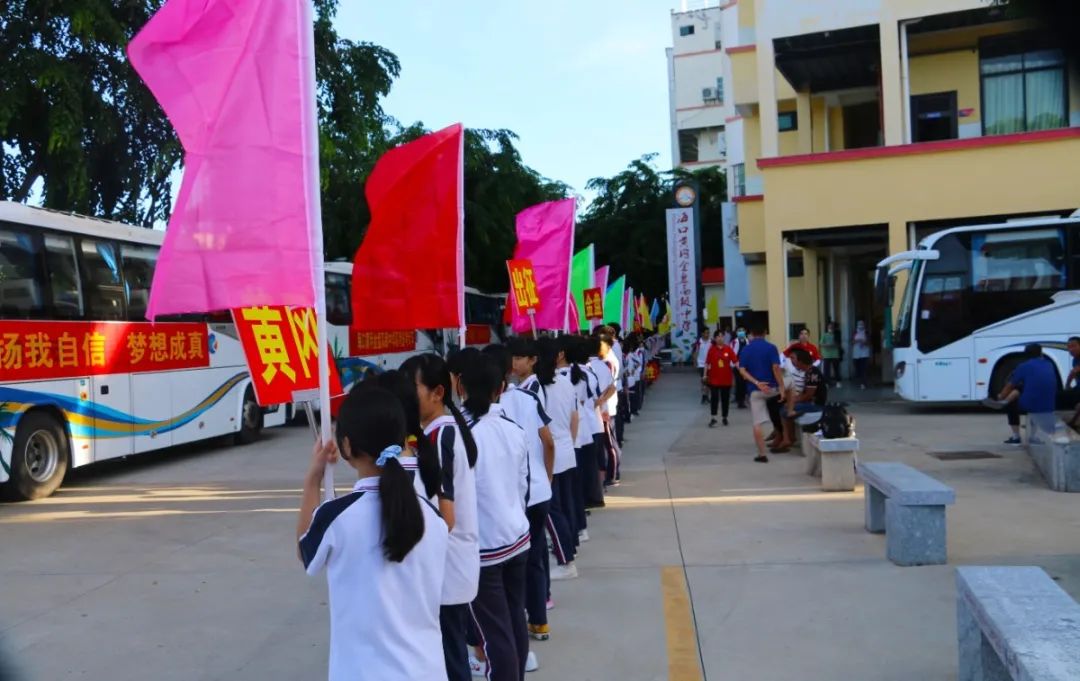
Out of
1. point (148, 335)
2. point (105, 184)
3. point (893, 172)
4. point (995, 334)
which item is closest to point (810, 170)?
point (893, 172)

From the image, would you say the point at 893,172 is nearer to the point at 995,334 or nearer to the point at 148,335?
the point at 995,334

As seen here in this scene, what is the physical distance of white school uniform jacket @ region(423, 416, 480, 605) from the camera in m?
3.71

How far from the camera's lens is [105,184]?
1978 cm

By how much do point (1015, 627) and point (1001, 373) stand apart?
13.6m

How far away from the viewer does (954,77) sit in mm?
19844

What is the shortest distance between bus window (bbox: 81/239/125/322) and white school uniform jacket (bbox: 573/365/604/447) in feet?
23.5

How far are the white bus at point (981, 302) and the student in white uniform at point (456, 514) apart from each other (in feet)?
43.4

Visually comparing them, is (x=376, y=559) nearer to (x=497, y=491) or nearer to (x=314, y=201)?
(x=497, y=491)

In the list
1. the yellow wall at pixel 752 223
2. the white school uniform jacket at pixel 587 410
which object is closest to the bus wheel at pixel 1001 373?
the yellow wall at pixel 752 223

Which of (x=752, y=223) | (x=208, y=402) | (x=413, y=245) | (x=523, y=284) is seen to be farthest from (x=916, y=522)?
(x=752, y=223)

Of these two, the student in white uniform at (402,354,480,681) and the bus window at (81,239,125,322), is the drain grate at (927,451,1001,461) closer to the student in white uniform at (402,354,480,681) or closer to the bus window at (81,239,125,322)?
the student in white uniform at (402,354,480,681)

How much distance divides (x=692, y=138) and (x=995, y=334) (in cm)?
5194

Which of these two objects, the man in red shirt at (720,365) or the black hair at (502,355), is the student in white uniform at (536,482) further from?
the man in red shirt at (720,365)

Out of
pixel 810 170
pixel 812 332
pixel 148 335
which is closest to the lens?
pixel 148 335
